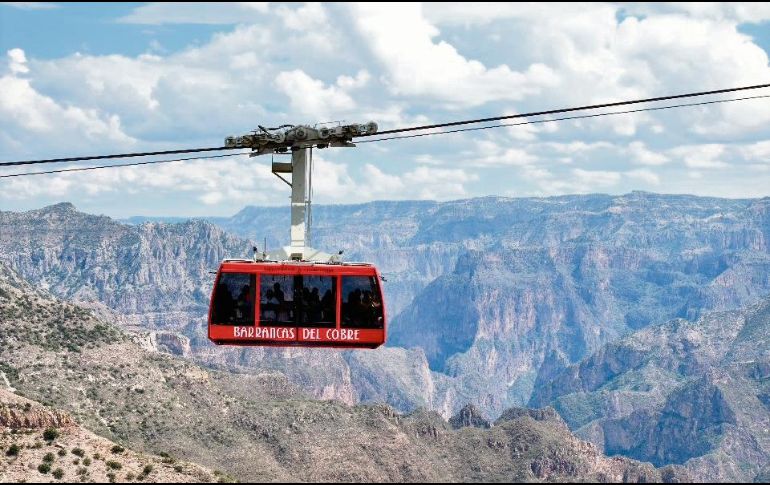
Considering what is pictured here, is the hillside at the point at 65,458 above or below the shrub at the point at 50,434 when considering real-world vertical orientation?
below

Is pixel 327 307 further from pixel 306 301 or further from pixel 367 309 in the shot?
pixel 367 309

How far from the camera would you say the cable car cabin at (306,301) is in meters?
62.3

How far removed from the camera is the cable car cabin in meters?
62.3

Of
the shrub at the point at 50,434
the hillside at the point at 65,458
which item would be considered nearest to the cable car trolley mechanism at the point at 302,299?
the hillside at the point at 65,458

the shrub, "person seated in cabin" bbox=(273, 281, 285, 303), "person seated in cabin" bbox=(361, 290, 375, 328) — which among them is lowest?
the shrub

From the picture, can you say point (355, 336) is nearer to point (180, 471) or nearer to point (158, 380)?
point (180, 471)

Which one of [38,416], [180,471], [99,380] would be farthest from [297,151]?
[99,380]

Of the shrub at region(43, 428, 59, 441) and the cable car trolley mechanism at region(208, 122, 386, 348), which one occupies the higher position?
the cable car trolley mechanism at region(208, 122, 386, 348)

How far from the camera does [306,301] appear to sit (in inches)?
2459

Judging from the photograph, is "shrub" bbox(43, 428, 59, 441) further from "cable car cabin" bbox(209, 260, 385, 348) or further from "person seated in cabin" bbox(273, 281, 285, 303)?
"person seated in cabin" bbox(273, 281, 285, 303)

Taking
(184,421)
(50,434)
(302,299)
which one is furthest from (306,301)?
(184,421)

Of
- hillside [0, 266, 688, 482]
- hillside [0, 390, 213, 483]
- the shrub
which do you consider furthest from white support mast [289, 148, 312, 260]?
hillside [0, 266, 688, 482]

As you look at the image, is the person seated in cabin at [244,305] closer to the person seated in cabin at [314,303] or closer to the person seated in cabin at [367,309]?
the person seated in cabin at [314,303]

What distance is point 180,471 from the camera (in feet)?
331
